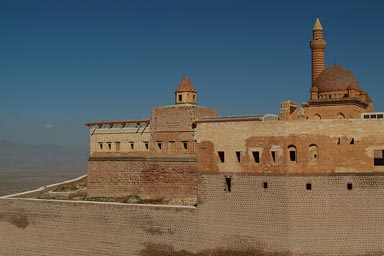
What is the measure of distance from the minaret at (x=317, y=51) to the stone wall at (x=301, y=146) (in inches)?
509

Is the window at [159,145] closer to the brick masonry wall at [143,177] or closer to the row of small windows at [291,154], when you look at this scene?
the brick masonry wall at [143,177]

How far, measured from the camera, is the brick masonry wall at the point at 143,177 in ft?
78.7

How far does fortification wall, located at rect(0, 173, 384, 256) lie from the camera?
638 inches

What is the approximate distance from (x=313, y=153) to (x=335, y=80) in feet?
33.1

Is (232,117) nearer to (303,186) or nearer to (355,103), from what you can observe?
(355,103)

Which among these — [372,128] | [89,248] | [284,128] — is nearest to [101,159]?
[89,248]

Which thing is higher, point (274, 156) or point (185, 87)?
point (185, 87)

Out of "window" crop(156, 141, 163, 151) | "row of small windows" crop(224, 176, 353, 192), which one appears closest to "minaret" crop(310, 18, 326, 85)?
"window" crop(156, 141, 163, 151)

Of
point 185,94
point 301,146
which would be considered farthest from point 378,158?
point 185,94

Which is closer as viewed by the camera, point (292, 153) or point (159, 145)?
point (292, 153)

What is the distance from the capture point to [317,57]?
30016 millimetres

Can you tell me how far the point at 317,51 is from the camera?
30.1 metres

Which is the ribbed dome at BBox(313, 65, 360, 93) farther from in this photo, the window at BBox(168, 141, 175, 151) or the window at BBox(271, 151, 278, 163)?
the window at BBox(271, 151, 278, 163)

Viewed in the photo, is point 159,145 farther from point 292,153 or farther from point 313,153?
point 313,153
